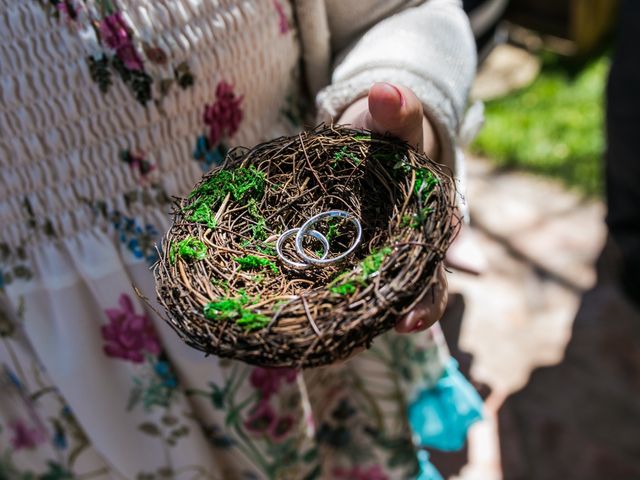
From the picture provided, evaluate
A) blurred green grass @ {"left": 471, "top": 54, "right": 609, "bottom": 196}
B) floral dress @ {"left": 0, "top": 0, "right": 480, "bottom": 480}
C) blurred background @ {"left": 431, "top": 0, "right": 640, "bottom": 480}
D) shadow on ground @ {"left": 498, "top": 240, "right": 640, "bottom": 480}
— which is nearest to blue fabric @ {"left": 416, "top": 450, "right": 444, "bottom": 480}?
blurred background @ {"left": 431, "top": 0, "right": 640, "bottom": 480}

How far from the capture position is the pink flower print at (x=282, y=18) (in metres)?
0.83

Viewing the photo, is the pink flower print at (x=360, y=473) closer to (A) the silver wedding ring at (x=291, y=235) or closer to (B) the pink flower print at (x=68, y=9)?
(A) the silver wedding ring at (x=291, y=235)

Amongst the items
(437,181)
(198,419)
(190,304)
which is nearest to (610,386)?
(198,419)

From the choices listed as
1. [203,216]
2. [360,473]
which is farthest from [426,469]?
[203,216]

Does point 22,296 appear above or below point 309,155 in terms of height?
below

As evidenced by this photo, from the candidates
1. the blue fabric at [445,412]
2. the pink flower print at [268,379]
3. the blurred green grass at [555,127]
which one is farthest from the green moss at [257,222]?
the blurred green grass at [555,127]

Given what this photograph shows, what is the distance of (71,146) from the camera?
2.56 ft

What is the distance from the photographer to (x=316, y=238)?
73 centimetres

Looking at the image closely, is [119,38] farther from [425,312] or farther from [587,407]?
[587,407]

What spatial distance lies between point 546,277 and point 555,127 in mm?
756

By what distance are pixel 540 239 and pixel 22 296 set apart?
5.53 ft

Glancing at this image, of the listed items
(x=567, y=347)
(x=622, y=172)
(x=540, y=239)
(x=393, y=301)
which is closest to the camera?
(x=393, y=301)

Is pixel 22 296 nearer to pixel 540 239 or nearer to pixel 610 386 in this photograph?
pixel 610 386

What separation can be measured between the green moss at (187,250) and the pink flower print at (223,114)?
210 mm
